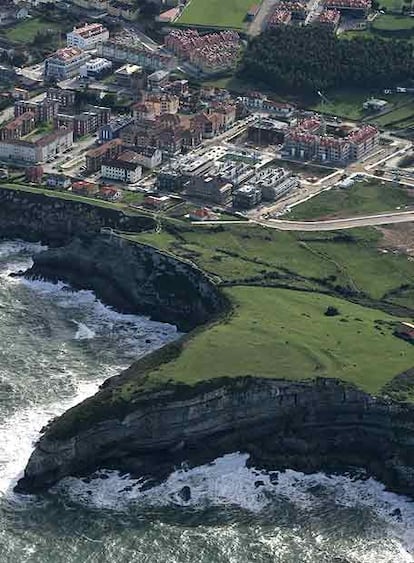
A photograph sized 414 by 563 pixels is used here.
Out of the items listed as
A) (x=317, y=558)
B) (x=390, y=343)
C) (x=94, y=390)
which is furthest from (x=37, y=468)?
Result: (x=390, y=343)

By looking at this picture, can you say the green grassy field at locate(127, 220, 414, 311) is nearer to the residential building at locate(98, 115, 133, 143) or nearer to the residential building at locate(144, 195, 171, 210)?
the residential building at locate(144, 195, 171, 210)

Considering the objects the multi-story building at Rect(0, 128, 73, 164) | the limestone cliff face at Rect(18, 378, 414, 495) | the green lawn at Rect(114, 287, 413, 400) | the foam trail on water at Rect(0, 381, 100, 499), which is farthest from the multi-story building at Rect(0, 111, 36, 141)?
the limestone cliff face at Rect(18, 378, 414, 495)

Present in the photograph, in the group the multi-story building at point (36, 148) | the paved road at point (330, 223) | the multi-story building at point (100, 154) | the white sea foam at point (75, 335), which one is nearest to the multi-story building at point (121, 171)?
the multi-story building at point (100, 154)

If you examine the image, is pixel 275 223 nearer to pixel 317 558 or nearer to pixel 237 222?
pixel 237 222

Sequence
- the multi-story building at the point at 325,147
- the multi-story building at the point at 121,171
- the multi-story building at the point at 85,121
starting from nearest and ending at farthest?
the multi-story building at the point at 121,171 → the multi-story building at the point at 325,147 → the multi-story building at the point at 85,121

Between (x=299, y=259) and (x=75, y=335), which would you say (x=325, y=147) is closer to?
(x=299, y=259)

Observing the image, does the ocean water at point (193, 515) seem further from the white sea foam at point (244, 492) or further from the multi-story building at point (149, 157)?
the multi-story building at point (149, 157)
